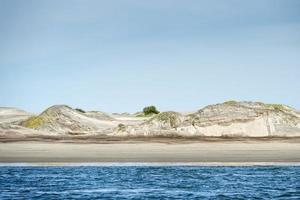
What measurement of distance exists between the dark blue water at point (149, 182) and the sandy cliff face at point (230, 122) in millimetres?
17990

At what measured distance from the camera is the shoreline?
46.9 m

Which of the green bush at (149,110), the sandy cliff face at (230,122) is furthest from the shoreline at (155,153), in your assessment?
the green bush at (149,110)

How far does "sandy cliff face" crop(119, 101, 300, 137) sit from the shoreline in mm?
6418

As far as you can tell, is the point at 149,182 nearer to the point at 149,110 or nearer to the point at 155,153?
the point at 155,153

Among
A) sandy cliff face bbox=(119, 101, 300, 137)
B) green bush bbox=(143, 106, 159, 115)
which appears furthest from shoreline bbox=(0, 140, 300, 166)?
green bush bbox=(143, 106, 159, 115)

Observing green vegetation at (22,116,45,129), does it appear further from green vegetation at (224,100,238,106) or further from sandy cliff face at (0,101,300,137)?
green vegetation at (224,100,238,106)

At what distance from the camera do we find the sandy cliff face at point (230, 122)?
202 feet

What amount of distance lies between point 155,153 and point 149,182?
13.2 m

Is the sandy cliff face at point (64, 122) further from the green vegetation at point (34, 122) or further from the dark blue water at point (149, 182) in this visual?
the dark blue water at point (149, 182)

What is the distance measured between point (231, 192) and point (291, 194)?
2.75m

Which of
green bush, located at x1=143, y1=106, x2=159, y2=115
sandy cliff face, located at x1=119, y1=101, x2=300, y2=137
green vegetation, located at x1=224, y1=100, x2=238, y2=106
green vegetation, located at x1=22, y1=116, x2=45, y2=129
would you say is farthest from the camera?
green bush, located at x1=143, y1=106, x2=159, y2=115

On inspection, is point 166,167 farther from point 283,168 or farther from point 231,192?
point 231,192

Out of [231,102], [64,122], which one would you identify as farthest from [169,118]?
[64,122]

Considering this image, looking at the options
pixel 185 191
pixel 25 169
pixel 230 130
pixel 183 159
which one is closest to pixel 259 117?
pixel 230 130
